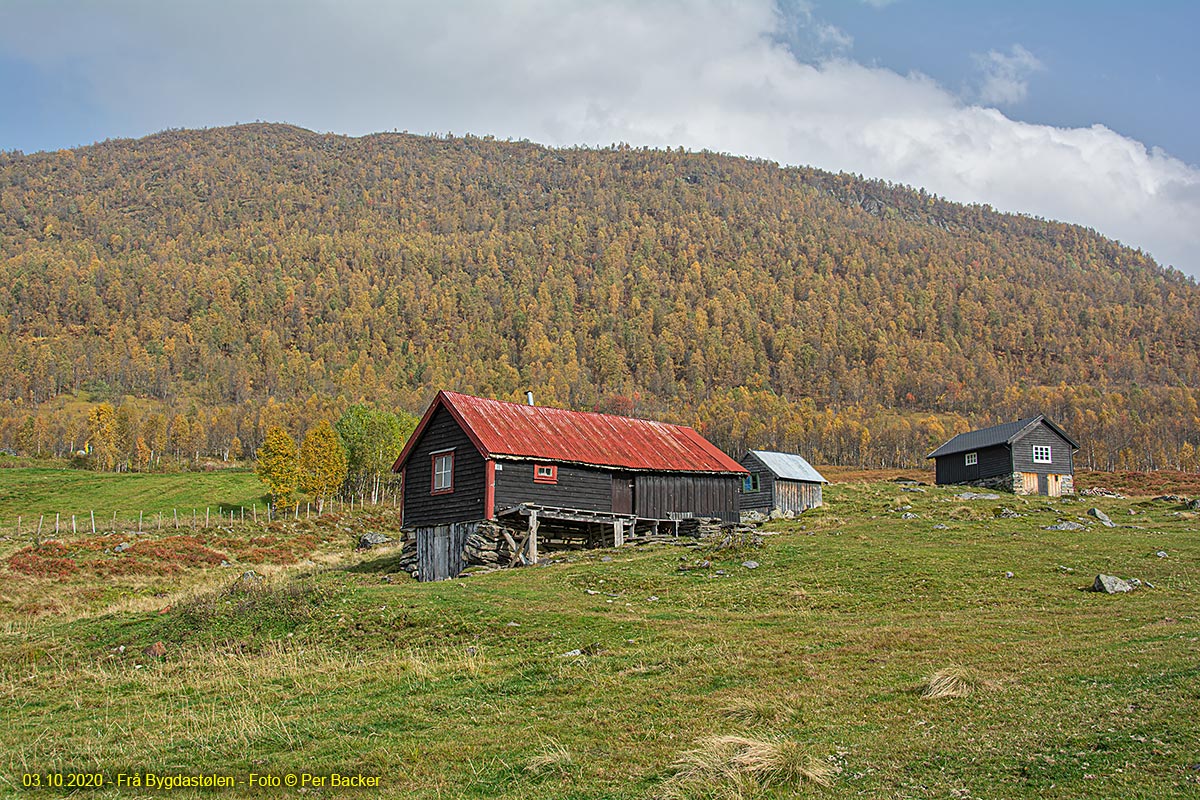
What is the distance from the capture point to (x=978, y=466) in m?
77.1

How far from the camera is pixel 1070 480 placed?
76.0m

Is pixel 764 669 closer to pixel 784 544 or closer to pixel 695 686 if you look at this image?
pixel 695 686

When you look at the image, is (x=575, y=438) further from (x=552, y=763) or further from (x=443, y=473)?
(x=552, y=763)

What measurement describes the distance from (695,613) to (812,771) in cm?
1422

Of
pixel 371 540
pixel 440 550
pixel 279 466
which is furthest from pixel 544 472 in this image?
pixel 279 466

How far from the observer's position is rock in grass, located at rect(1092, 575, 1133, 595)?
25.2 m

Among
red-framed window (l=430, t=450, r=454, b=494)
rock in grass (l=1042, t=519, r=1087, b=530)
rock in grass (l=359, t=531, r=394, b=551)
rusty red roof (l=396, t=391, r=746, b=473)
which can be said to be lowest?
rock in grass (l=359, t=531, r=394, b=551)

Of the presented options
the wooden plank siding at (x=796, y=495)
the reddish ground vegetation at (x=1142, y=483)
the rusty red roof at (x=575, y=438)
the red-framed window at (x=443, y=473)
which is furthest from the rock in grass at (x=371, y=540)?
the reddish ground vegetation at (x=1142, y=483)

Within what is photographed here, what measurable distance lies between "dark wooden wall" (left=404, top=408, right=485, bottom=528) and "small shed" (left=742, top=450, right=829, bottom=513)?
30418 millimetres

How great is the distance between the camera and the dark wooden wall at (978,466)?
73.5 m

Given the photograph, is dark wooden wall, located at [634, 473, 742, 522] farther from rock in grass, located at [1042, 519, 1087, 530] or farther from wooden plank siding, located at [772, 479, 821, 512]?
wooden plank siding, located at [772, 479, 821, 512]

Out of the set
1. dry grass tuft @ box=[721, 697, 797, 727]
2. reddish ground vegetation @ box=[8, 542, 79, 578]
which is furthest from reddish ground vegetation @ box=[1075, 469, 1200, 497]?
reddish ground vegetation @ box=[8, 542, 79, 578]

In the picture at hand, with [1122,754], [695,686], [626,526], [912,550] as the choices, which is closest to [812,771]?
[1122,754]

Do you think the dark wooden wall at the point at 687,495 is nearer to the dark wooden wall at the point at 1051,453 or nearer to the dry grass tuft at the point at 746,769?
the dry grass tuft at the point at 746,769
